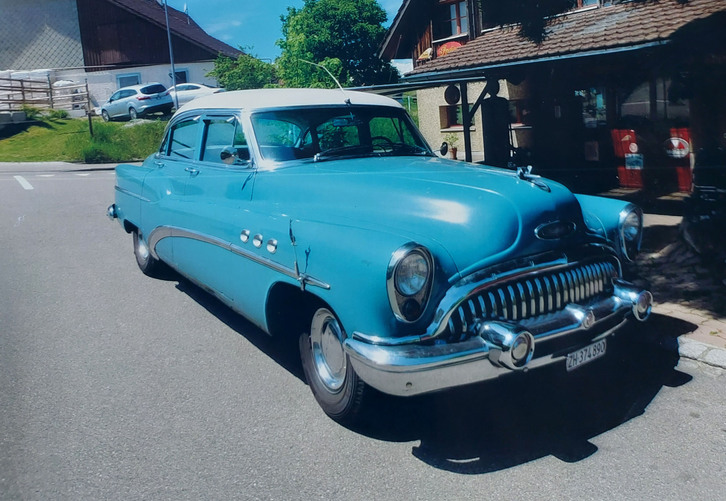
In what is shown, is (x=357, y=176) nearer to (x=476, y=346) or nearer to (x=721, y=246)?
(x=476, y=346)

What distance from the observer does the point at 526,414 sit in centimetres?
423

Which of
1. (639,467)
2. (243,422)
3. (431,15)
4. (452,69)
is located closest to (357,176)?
(243,422)

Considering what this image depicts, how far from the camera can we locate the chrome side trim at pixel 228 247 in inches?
160

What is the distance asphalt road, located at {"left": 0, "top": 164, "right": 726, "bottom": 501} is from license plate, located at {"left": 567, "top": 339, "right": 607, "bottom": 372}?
0.83 feet

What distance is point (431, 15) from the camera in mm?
21516

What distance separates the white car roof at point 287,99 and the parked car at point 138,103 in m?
25.8

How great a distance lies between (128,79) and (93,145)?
52.1ft

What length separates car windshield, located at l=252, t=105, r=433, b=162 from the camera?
524cm

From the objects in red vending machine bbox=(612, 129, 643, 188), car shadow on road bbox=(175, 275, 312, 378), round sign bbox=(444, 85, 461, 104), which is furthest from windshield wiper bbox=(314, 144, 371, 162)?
round sign bbox=(444, 85, 461, 104)

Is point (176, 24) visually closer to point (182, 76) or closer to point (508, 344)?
point (182, 76)

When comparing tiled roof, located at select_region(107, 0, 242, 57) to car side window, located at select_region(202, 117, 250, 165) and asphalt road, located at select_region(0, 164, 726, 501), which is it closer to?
car side window, located at select_region(202, 117, 250, 165)

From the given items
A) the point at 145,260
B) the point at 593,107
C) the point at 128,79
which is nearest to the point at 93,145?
the point at 128,79

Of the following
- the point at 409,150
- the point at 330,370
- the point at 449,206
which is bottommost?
the point at 330,370

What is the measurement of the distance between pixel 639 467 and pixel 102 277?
19.4 ft
